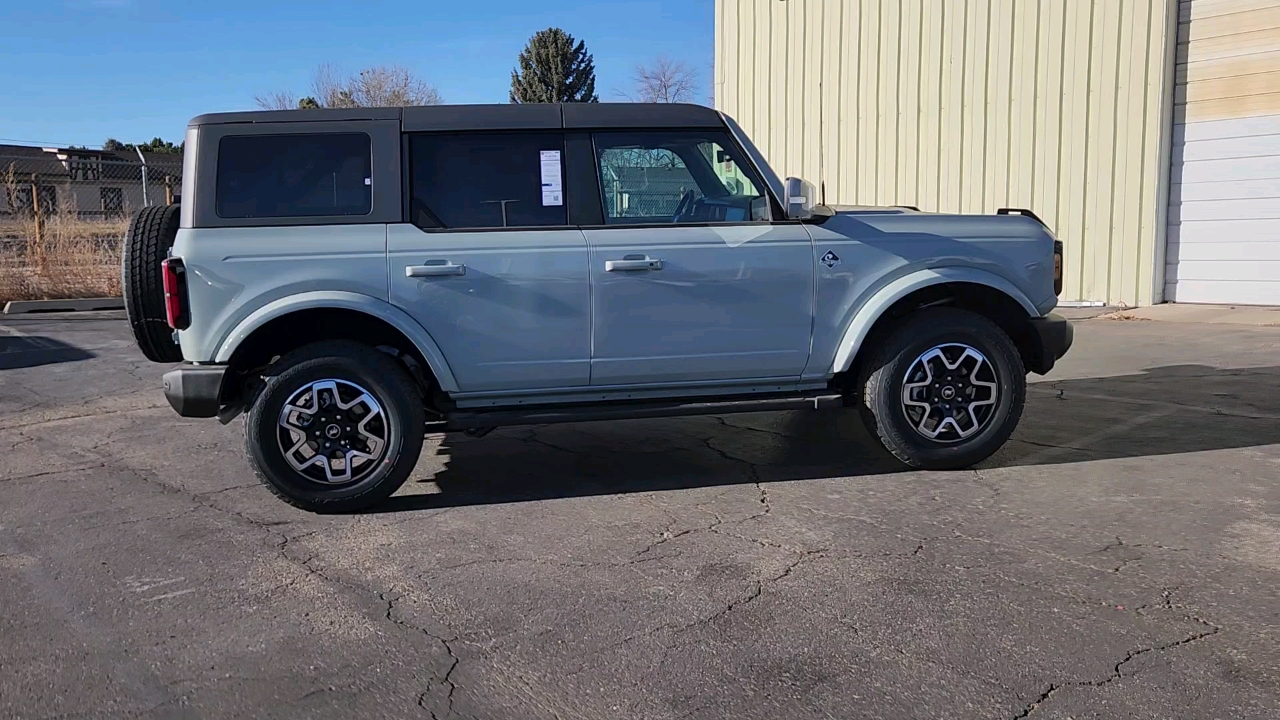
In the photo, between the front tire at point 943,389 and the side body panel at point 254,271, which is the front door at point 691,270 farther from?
the side body panel at point 254,271

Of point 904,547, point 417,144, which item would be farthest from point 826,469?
point 417,144

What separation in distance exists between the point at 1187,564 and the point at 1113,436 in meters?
2.40

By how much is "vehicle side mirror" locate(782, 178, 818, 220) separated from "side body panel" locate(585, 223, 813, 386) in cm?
8

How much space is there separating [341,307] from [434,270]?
0.47 meters

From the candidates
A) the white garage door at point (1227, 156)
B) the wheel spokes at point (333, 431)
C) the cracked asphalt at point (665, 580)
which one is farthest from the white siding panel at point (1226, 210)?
the wheel spokes at point (333, 431)

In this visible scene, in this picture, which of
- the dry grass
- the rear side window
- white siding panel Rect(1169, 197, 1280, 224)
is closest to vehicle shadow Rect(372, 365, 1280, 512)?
the rear side window

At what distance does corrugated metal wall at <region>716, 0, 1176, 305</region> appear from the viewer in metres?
12.8

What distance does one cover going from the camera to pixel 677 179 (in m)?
5.45

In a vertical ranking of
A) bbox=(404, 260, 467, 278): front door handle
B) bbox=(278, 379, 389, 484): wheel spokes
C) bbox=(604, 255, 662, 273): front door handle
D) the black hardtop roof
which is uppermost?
the black hardtop roof

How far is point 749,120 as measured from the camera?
16.7 m

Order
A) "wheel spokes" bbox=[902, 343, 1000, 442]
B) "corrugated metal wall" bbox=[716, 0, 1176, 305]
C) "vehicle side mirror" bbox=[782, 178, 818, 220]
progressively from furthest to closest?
1. "corrugated metal wall" bbox=[716, 0, 1176, 305]
2. "wheel spokes" bbox=[902, 343, 1000, 442]
3. "vehicle side mirror" bbox=[782, 178, 818, 220]

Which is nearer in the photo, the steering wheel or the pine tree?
the steering wheel

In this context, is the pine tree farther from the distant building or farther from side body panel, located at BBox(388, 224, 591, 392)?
side body panel, located at BBox(388, 224, 591, 392)

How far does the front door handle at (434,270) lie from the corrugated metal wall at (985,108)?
34.8ft
